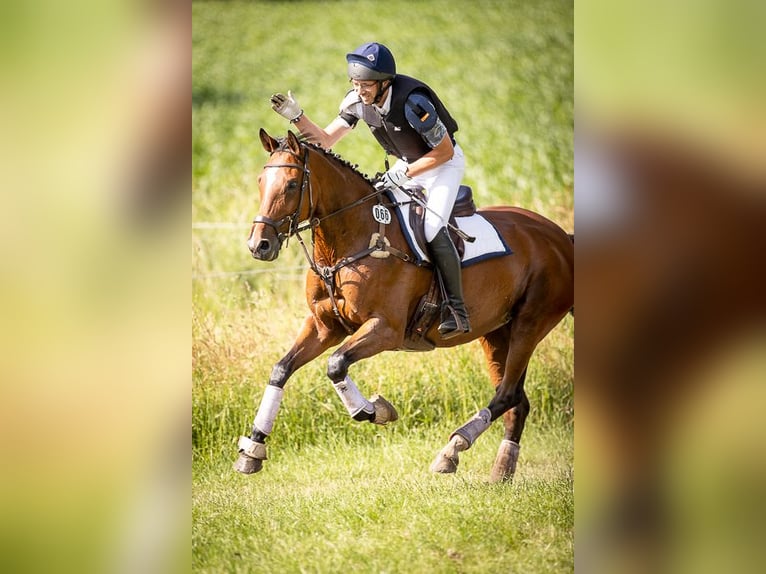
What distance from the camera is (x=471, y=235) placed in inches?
223

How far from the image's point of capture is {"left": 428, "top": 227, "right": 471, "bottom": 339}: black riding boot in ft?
17.7

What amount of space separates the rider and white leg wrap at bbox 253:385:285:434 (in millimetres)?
1027

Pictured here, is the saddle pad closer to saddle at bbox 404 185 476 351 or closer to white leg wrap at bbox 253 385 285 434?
saddle at bbox 404 185 476 351

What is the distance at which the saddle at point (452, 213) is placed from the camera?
17.6ft

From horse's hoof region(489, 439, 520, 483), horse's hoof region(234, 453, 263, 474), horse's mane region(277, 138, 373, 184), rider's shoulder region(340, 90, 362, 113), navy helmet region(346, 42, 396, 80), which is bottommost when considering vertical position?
horse's hoof region(489, 439, 520, 483)

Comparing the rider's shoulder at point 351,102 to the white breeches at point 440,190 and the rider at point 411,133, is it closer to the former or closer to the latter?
the rider at point 411,133

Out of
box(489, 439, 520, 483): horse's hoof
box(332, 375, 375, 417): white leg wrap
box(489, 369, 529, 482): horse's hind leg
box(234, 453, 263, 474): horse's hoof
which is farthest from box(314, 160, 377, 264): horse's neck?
box(489, 439, 520, 483): horse's hoof
